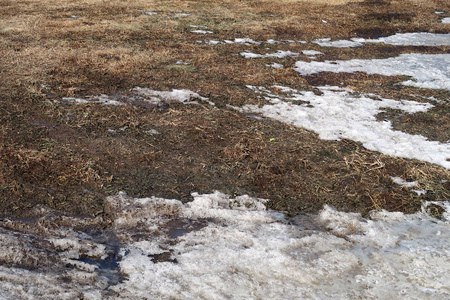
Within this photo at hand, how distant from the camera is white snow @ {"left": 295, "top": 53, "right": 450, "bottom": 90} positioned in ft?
33.1

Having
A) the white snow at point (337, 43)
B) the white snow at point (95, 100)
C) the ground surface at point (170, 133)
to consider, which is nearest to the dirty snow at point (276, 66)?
the ground surface at point (170, 133)

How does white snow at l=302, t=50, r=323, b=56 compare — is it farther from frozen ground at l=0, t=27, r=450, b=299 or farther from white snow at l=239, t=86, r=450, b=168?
frozen ground at l=0, t=27, r=450, b=299

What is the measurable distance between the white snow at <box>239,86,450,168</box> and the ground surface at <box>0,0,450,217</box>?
283 millimetres

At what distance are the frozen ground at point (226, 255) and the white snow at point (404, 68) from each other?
604 centimetres

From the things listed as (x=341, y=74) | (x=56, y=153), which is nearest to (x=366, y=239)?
(x=56, y=153)

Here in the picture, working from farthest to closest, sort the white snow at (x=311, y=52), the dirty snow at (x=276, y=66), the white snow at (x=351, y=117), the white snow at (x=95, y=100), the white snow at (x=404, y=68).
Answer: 1. the white snow at (x=311, y=52)
2. the dirty snow at (x=276, y=66)
3. the white snow at (x=404, y=68)
4. the white snow at (x=95, y=100)
5. the white snow at (x=351, y=117)

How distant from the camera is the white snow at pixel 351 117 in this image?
6.66 m

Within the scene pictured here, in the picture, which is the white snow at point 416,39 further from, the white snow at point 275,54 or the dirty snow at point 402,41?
the white snow at point 275,54

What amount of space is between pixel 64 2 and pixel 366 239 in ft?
58.2

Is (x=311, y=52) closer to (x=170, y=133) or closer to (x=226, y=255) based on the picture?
(x=170, y=133)

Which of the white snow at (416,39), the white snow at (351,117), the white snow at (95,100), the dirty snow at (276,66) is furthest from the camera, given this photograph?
the white snow at (416,39)

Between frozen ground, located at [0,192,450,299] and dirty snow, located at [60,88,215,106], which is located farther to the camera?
dirty snow, located at [60,88,215,106]

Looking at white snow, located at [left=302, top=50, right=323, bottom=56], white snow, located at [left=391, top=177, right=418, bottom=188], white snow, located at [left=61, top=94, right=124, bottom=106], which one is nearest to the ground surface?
white snow, located at [left=391, top=177, right=418, bottom=188]

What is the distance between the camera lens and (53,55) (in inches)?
412
